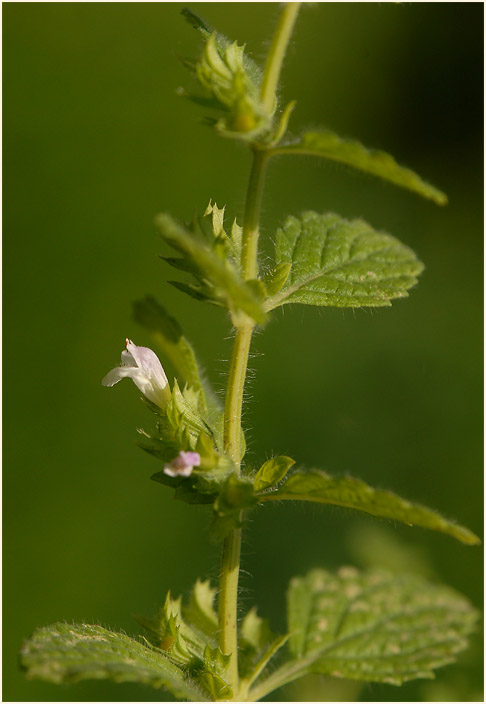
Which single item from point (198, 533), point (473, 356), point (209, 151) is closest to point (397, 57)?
point (209, 151)

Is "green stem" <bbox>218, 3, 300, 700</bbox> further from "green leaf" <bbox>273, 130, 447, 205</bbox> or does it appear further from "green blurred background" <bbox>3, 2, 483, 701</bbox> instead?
"green blurred background" <bbox>3, 2, 483, 701</bbox>

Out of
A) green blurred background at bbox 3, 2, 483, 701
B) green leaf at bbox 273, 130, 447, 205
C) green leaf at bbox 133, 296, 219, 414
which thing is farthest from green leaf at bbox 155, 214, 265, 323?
green blurred background at bbox 3, 2, 483, 701

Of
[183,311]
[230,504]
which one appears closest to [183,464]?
A: [230,504]

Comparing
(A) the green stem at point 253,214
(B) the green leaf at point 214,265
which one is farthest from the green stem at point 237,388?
(B) the green leaf at point 214,265

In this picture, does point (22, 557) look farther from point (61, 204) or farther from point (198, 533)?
point (61, 204)

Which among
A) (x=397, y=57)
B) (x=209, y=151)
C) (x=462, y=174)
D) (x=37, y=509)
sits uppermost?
(x=397, y=57)

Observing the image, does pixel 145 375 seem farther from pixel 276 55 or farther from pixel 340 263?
pixel 276 55
